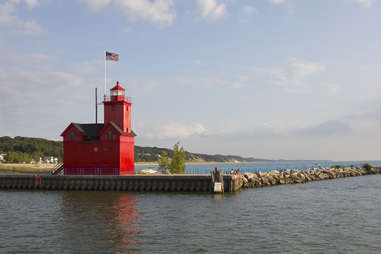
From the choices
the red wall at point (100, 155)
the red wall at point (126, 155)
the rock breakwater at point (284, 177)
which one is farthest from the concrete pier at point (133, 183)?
the rock breakwater at point (284, 177)

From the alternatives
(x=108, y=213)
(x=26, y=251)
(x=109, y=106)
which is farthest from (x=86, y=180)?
(x=26, y=251)

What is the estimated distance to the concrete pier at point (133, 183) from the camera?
48.3m

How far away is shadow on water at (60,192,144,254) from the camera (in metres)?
21.8

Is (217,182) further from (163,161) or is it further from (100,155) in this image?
(100,155)

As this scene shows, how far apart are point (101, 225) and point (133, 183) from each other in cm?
2303

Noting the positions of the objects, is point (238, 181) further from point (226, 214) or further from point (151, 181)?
point (226, 214)

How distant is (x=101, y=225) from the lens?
27500 mm

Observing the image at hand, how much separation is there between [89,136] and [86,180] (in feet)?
22.1

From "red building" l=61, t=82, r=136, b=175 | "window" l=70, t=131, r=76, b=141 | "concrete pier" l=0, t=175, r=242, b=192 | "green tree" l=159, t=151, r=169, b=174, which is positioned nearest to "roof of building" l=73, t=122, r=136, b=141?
"red building" l=61, t=82, r=136, b=175

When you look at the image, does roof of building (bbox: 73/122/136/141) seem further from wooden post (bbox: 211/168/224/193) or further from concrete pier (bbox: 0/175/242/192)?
wooden post (bbox: 211/168/224/193)

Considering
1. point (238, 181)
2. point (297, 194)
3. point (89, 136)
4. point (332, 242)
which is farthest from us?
point (89, 136)

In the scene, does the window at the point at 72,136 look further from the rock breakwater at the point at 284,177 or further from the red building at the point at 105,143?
the rock breakwater at the point at 284,177

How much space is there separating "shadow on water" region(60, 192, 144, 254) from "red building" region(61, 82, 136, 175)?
10.6 meters

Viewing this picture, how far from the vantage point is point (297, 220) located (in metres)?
29.8
